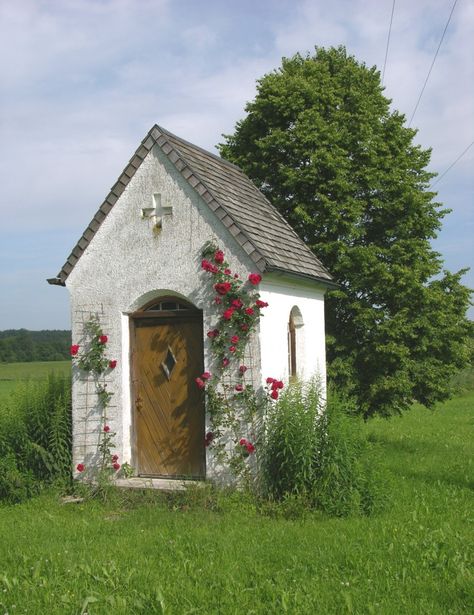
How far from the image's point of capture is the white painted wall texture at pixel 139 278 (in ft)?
31.8

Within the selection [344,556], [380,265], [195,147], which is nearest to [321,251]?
[380,265]

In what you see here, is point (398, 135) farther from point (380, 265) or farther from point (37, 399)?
point (37, 399)

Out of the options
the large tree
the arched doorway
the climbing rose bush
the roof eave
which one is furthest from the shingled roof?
the large tree

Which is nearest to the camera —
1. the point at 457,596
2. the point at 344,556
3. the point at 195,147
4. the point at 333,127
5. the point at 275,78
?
the point at 457,596

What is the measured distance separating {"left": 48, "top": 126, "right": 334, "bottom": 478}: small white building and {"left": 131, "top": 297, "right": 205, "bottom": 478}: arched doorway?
15 mm

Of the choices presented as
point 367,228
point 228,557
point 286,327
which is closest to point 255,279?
point 286,327

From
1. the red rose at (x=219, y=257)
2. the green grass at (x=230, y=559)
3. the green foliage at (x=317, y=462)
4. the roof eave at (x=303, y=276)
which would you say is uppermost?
the red rose at (x=219, y=257)

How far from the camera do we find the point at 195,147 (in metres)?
11.8

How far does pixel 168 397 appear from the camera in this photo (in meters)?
9.98

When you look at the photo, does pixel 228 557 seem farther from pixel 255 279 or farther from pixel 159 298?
pixel 159 298

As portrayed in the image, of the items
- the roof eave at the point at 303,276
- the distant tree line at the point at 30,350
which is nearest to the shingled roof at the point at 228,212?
the roof eave at the point at 303,276

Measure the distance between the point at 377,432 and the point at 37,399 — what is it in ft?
35.1

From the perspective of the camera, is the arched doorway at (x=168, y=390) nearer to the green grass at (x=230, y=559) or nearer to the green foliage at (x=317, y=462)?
the green grass at (x=230, y=559)

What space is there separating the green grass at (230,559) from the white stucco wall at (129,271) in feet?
4.26
